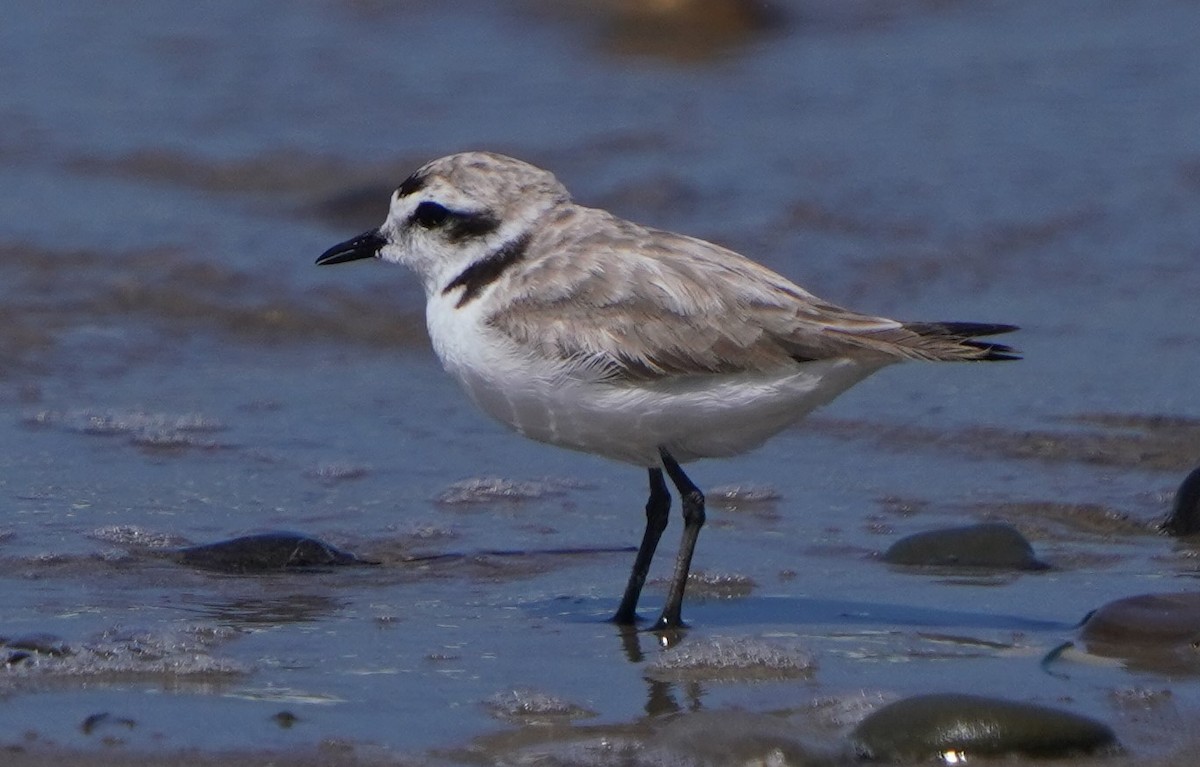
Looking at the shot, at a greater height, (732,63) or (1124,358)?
(732,63)

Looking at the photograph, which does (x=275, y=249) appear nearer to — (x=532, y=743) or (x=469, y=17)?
(x=469, y=17)

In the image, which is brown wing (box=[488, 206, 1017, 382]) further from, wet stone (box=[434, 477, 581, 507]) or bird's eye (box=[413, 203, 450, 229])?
wet stone (box=[434, 477, 581, 507])

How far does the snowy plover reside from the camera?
17.5 ft

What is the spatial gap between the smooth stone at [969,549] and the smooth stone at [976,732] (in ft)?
5.87

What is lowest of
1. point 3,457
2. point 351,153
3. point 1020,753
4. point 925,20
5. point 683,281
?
point 1020,753

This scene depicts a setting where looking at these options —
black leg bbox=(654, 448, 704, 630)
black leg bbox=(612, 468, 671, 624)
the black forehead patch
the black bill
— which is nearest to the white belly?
black leg bbox=(654, 448, 704, 630)

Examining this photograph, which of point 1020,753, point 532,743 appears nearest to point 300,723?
point 532,743

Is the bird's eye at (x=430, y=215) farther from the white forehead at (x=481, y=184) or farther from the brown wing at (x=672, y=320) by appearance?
the brown wing at (x=672, y=320)

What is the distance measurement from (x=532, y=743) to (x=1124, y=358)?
499 cm

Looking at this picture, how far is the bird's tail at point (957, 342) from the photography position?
529cm

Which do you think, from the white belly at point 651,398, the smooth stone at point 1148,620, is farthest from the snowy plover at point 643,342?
the smooth stone at point 1148,620

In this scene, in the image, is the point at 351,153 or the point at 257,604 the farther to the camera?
the point at 351,153

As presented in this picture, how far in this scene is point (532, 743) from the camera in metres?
4.25

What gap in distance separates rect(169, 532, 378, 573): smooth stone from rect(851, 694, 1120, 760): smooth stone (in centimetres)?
231
